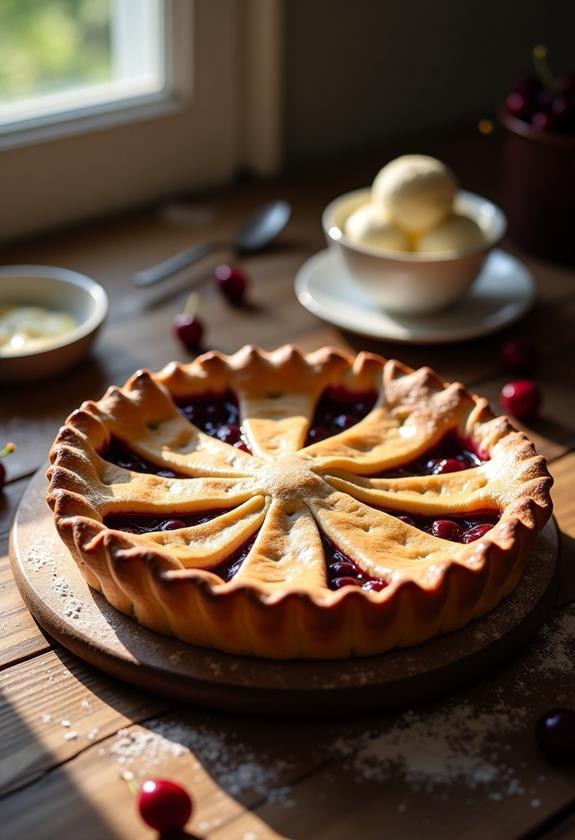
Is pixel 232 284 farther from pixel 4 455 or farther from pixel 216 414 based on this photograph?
pixel 4 455

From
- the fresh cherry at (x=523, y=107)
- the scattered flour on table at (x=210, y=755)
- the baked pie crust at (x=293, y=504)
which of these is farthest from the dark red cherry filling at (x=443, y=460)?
the fresh cherry at (x=523, y=107)

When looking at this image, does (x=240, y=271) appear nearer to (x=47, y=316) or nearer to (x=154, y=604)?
(x=47, y=316)

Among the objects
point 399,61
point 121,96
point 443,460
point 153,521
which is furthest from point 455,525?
point 399,61

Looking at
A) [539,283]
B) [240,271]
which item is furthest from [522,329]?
[240,271]

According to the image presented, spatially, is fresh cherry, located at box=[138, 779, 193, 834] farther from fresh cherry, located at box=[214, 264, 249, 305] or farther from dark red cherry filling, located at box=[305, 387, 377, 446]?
fresh cherry, located at box=[214, 264, 249, 305]

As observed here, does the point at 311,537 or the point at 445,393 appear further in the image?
the point at 445,393

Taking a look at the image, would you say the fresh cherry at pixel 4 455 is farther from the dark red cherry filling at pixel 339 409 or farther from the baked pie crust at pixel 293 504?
the dark red cherry filling at pixel 339 409
